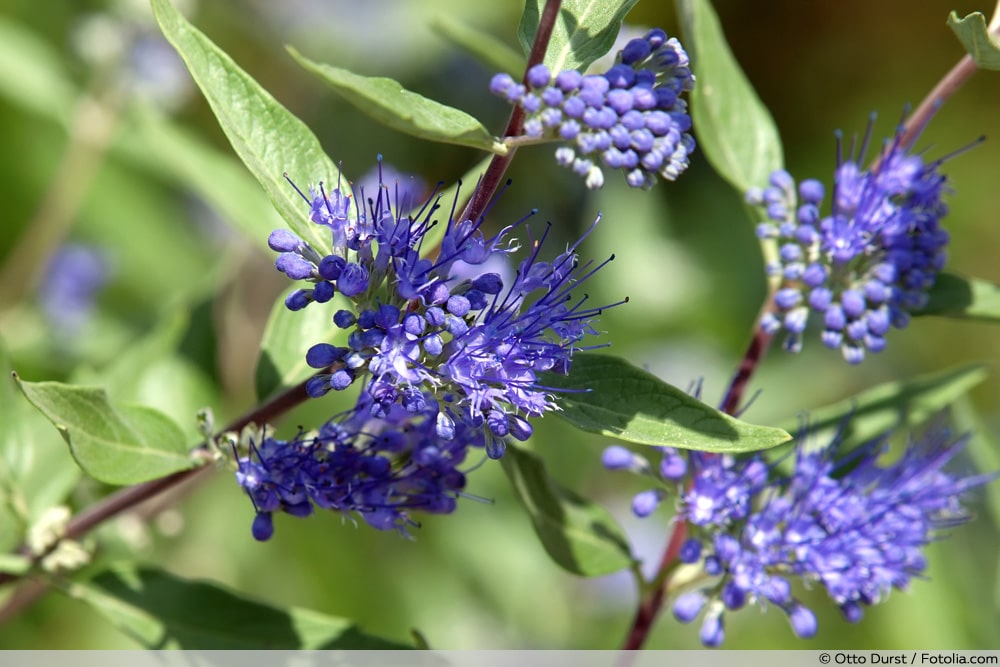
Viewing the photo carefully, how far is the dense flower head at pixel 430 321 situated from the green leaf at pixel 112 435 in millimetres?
363

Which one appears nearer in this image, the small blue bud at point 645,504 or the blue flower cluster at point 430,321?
the blue flower cluster at point 430,321

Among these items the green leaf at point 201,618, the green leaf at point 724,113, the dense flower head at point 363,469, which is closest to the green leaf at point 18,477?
the green leaf at point 201,618

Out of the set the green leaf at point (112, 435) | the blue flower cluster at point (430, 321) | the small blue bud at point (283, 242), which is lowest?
the green leaf at point (112, 435)

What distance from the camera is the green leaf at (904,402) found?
2.43m

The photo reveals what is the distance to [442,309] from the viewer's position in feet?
5.41

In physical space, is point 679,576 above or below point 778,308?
below

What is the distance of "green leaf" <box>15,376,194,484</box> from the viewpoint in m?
1.68

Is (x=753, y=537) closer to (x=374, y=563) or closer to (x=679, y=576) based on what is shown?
(x=679, y=576)

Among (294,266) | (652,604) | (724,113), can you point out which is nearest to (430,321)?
(294,266)

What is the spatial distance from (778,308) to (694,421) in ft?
2.25

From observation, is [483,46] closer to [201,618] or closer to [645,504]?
[645,504]

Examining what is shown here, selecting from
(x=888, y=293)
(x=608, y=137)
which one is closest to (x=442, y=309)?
(x=608, y=137)

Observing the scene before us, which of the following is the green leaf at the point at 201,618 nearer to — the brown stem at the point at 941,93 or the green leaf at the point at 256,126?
Answer: the green leaf at the point at 256,126

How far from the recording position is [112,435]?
5.96ft
